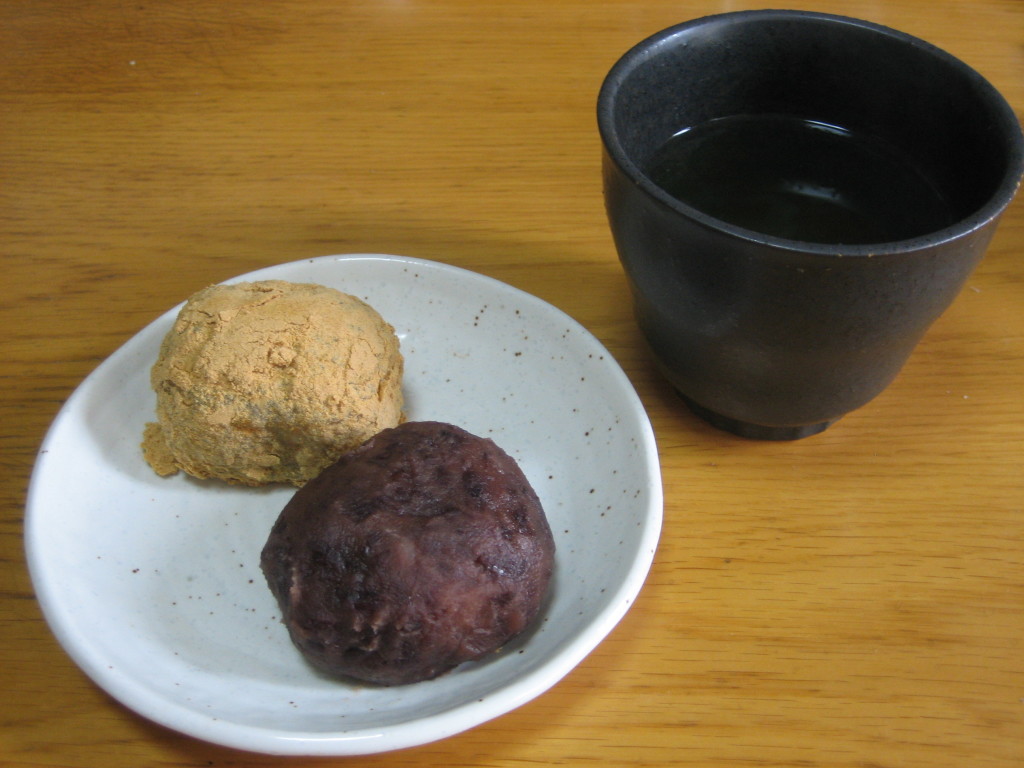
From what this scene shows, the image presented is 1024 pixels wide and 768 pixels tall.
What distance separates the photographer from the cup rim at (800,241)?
0.72m

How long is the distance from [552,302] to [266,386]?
1.39ft

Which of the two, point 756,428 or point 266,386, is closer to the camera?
point 266,386

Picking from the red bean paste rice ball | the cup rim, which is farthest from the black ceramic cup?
the red bean paste rice ball

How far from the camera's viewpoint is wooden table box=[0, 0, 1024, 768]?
771 millimetres

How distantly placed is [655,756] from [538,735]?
97 mm

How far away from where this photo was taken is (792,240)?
758mm

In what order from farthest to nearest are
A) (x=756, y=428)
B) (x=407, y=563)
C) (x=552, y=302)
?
(x=552, y=302)
(x=756, y=428)
(x=407, y=563)

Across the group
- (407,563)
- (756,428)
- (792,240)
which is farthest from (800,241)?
(407,563)

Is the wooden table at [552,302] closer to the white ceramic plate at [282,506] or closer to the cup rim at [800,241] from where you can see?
the white ceramic plate at [282,506]

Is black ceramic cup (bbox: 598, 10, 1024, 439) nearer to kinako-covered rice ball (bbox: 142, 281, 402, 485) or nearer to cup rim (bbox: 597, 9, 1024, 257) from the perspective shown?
cup rim (bbox: 597, 9, 1024, 257)

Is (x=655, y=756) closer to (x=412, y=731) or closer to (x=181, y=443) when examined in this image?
(x=412, y=731)

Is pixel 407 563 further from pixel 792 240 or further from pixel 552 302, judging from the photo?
pixel 552 302

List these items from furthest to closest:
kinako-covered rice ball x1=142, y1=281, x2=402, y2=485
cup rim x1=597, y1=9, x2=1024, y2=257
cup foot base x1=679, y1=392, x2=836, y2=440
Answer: cup foot base x1=679, y1=392, x2=836, y2=440
kinako-covered rice ball x1=142, y1=281, x2=402, y2=485
cup rim x1=597, y1=9, x2=1024, y2=257

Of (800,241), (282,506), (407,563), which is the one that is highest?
(800,241)
